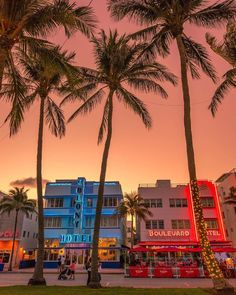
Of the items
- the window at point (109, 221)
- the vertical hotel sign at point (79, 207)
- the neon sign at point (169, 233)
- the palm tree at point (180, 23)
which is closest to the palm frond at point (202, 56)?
the palm tree at point (180, 23)

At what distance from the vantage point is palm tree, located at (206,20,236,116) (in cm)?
1555

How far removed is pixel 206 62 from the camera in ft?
54.0

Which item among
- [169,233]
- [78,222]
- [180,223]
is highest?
[78,222]

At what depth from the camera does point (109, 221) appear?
160ft

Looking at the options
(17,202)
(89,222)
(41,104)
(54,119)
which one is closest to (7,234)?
(17,202)

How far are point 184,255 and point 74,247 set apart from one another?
17364 millimetres

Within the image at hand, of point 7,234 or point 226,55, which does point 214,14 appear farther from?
point 7,234

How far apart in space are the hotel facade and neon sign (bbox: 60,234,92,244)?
9019 mm

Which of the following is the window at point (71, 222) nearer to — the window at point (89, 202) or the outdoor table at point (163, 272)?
the window at point (89, 202)

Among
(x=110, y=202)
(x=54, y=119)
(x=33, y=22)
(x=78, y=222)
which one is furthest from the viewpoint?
(x=110, y=202)

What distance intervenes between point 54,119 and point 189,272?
20058mm

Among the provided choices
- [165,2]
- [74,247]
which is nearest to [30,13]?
Result: [165,2]

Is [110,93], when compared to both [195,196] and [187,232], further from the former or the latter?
[187,232]

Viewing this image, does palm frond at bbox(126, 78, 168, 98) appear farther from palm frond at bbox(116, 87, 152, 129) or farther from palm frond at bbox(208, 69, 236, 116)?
palm frond at bbox(208, 69, 236, 116)
